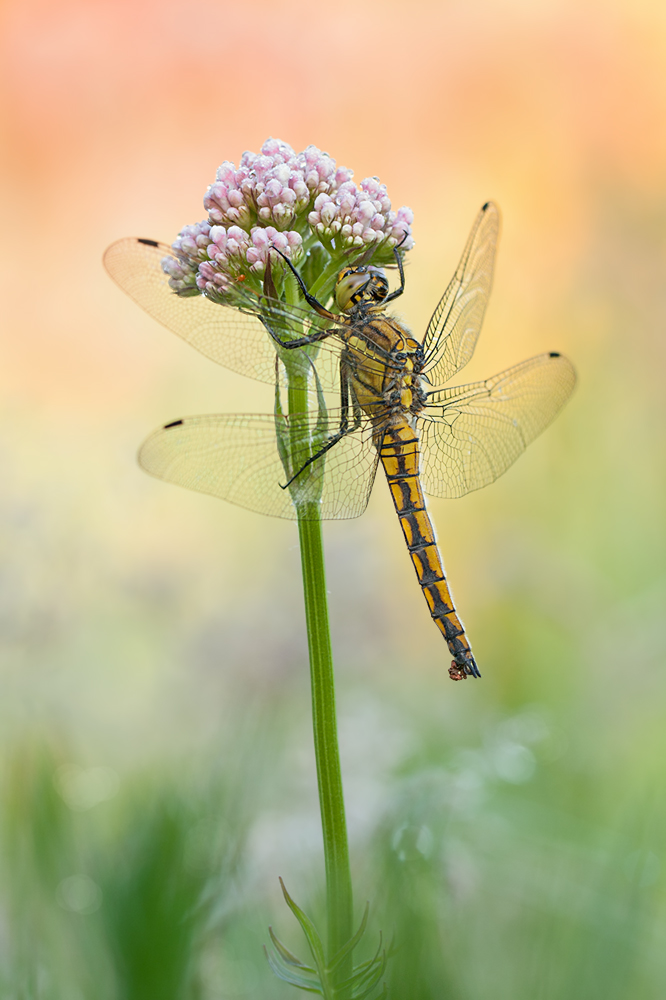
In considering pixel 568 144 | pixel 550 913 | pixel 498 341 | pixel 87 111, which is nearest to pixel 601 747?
pixel 550 913

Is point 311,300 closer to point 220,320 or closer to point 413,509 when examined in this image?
point 220,320

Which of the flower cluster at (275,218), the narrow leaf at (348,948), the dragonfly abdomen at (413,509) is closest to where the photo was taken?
the narrow leaf at (348,948)

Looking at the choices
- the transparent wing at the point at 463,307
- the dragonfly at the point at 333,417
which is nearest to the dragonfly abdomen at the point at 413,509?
the dragonfly at the point at 333,417

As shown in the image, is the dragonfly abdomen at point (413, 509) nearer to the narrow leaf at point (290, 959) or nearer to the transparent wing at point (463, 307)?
the transparent wing at point (463, 307)

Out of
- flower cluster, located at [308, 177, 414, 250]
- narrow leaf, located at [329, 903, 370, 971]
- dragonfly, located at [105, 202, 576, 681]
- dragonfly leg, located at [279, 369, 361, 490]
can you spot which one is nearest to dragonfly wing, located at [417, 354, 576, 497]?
A: dragonfly, located at [105, 202, 576, 681]

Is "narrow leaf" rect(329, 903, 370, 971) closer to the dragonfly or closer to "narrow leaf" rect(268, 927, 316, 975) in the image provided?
"narrow leaf" rect(268, 927, 316, 975)
